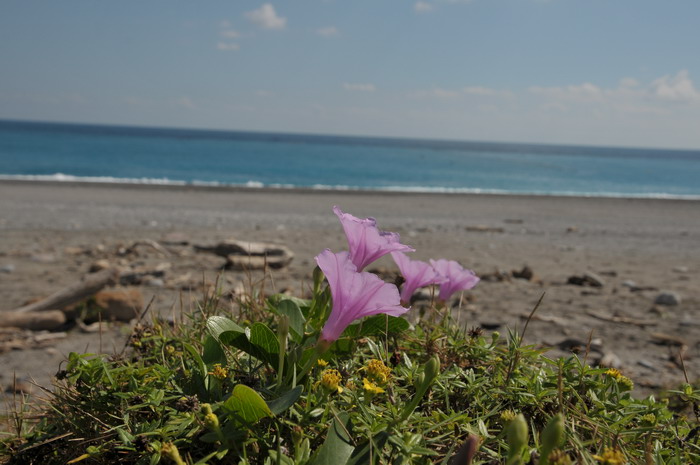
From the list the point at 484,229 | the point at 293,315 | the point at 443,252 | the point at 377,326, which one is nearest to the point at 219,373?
the point at 293,315

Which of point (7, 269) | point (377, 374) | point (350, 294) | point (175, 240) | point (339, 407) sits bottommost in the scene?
point (7, 269)

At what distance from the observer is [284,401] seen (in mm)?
1049

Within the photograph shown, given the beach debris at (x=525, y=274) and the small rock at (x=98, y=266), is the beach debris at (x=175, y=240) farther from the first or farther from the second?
the beach debris at (x=525, y=274)

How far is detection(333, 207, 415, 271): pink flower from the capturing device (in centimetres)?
131

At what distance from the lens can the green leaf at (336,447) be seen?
1.00 metres

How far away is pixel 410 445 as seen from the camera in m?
1.03

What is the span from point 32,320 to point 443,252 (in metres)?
5.89

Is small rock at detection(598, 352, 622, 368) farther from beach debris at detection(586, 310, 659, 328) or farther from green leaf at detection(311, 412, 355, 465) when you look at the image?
green leaf at detection(311, 412, 355, 465)

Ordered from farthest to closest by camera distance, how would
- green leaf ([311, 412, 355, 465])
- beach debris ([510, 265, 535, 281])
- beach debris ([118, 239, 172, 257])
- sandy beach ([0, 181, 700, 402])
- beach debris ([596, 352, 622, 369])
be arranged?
beach debris ([118, 239, 172, 257]), beach debris ([510, 265, 535, 281]), sandy beach ([0, 181, 700, 402]), beach debris ([596, 352, 622, 369]), green leaf ([311, 412, 355, 465])

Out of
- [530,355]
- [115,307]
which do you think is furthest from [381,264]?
[530,355]

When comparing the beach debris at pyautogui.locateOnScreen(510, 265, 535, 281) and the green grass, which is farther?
the beach debris at pyautogui.locateOnScreen(510, 265, 535, 281)

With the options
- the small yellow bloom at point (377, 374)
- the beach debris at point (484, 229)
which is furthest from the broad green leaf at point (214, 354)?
the beach debris at point (484, 229)

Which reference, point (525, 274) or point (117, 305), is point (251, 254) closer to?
point (117, 305)

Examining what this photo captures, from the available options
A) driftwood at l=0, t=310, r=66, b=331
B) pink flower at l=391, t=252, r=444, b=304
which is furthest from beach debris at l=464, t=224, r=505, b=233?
pink flower at l=391, t=252, r=444, b=304
